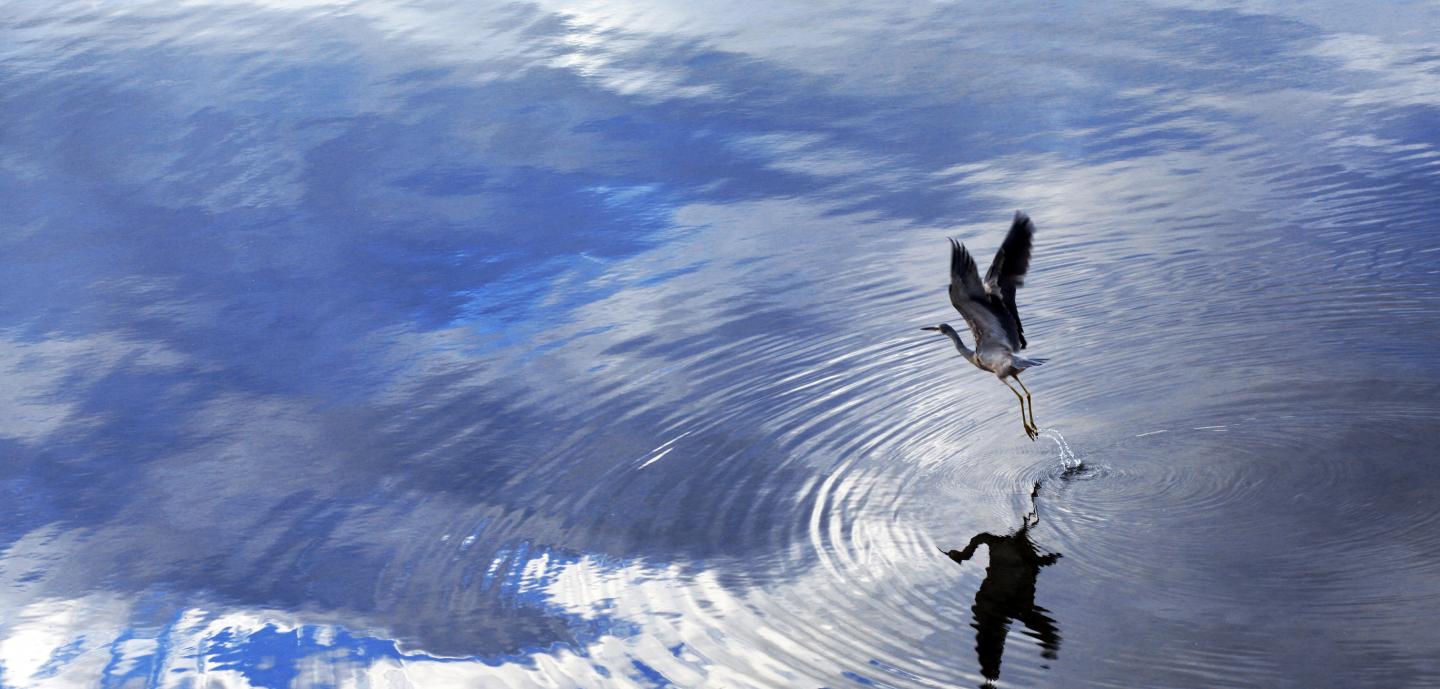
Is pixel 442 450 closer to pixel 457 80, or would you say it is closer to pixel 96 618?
pixel 96 618

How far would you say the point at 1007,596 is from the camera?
6531 mm

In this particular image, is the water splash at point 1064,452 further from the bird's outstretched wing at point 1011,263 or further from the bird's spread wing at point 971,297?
the bird's outstretched wing at point 1011,263

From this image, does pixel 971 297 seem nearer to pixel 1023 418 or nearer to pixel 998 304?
pixel 998 304

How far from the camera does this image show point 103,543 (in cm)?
784

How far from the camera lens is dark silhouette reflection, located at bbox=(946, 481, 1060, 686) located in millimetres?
6133

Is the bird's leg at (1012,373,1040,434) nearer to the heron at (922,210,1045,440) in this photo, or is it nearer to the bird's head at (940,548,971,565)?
the heron at (922,210,1045,440)

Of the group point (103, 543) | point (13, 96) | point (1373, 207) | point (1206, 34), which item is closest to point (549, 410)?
point (103, 543)

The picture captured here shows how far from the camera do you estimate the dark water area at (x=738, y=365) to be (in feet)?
21.4

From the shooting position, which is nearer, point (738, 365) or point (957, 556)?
point (957, 556)

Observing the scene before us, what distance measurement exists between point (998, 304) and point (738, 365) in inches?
78.5

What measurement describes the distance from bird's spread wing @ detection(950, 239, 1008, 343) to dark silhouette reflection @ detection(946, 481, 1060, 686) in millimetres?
901

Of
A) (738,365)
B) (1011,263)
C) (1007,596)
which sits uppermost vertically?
(1011,263)

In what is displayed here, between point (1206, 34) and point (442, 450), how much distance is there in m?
9.11

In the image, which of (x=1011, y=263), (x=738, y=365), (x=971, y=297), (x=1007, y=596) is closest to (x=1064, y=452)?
(x=971, y=297)
